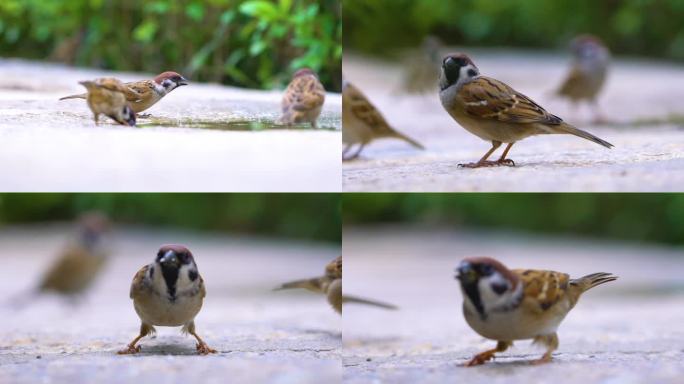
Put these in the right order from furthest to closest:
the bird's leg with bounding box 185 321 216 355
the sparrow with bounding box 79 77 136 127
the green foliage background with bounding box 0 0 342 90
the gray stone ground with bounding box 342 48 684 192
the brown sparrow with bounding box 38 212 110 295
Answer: the brown sparrow with bounding box 38 212 110 295 → the green foliage background with bounding box 0 0 342 90 → the bird's leg with bounding box 185 321 216 355 → the gray stone ground with bounding box 342 48 684 192 → the sparrow with bounding box 79 77 136 127

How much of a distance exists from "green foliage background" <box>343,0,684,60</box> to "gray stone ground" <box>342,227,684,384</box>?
0.90 meters

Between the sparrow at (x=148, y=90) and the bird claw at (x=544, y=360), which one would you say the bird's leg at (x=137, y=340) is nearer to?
the sparrow at (x=148, y=90)

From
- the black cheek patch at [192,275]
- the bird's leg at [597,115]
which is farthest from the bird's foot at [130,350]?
the bird's leg at [597,115]

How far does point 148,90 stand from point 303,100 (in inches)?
16.3

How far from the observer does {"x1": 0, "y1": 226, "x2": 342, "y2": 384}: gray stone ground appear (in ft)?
7.77

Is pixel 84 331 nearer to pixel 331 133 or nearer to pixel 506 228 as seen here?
pixel 331 133

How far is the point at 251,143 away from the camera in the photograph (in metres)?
2.30

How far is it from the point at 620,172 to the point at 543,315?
435mm

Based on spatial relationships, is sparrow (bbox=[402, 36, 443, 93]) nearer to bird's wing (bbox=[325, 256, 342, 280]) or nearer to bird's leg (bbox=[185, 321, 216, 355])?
bird's wing (bbox=[325, 256, 342, 280])

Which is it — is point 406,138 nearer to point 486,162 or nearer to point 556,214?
point 486,162

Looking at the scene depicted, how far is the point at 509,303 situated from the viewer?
2.39m

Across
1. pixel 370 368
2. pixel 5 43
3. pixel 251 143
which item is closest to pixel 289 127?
pixel 251 143

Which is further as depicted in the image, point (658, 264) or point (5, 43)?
point (658, 264)

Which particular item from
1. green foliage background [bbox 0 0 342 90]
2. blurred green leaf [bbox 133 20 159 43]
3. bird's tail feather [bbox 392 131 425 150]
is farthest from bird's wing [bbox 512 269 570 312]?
blurred green leaf [bbox 133 20 159 43]
